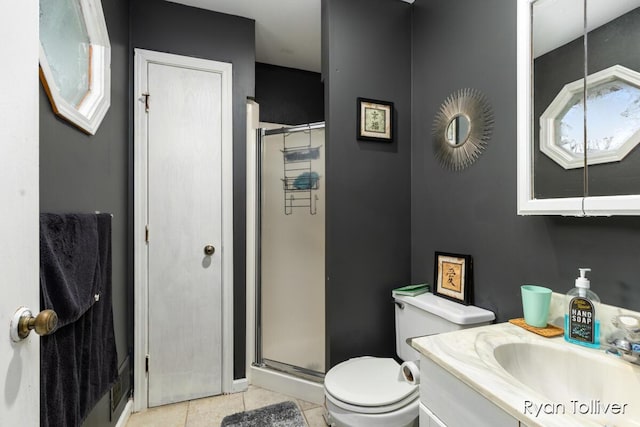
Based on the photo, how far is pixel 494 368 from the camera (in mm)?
768

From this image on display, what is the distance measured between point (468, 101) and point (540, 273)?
33.3 inches

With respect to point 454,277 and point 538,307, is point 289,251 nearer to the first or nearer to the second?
point 454,277

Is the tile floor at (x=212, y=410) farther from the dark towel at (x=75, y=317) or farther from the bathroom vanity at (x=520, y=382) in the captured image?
the bathroom vanity at (x=520, y=382)

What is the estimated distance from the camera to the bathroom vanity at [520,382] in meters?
0.65

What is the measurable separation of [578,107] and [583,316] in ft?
2.16

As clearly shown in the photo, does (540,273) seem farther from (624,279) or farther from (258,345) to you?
(258,345)

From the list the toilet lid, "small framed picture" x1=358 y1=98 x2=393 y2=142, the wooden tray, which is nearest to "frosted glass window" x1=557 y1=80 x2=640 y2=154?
the wooden tray

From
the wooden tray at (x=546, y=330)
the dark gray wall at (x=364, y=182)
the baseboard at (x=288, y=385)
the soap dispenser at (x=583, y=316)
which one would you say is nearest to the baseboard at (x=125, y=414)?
the baseboard at (x=288, y=385)

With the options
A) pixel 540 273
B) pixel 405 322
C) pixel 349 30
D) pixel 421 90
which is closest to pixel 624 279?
pixel 540 273

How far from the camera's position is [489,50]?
1.35m

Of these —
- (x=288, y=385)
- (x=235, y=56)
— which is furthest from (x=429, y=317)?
(x=235, y=56)

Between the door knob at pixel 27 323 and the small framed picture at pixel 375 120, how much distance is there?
150 centimetres

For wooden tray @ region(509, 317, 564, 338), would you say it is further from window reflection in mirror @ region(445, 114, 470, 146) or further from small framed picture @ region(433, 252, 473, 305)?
window reflection in mirror @ region(445, 114, 470, 146)

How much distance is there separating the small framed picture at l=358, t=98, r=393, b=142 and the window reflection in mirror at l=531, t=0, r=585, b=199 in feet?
2.58
